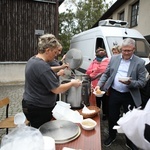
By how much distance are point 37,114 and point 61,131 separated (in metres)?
0.52

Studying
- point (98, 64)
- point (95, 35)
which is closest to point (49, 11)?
point (95, 35)

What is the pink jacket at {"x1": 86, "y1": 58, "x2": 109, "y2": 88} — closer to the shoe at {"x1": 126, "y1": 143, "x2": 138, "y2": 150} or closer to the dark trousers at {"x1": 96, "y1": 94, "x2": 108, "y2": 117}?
the dark trousers at {"x1": 96, "y1": 94, "x2": 108, "y2": 117}

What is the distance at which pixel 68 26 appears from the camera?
2227 cm

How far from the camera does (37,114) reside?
1.93m

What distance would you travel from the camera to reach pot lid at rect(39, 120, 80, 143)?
1.42 meters

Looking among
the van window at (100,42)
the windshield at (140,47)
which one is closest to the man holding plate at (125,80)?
the windshield at (140,47)

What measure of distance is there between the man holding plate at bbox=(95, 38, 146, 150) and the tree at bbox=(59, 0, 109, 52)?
18545mm

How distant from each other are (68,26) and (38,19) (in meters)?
14.2

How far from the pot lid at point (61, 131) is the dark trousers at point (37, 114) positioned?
326mm

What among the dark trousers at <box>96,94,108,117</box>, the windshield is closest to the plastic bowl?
the dark trousers at <box>96,94,108,117</box>

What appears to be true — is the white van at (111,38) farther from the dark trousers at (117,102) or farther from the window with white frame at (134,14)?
the window with white frame at (134,14)

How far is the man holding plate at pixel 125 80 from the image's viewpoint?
2.57 m

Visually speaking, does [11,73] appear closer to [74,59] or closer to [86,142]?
[74,59]

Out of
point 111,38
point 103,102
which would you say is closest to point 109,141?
point 103,102
